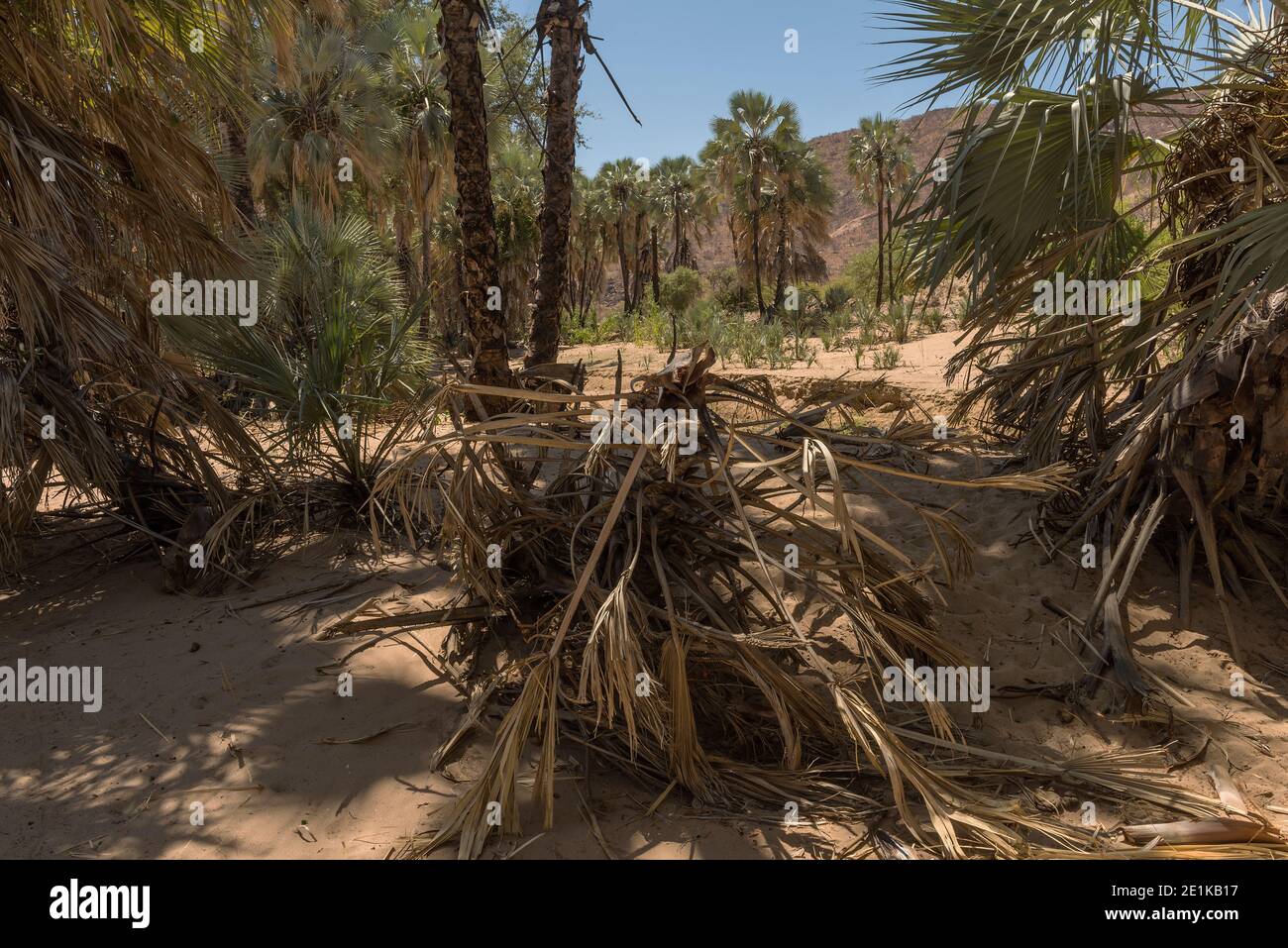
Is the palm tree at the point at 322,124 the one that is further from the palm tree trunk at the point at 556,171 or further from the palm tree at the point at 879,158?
the palm tree at the point at 879,158

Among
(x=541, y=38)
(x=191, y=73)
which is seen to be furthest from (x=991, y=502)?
(x=191, y=73)

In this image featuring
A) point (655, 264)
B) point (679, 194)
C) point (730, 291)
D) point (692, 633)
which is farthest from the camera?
point (679, 194)

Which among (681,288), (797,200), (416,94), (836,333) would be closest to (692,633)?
(836,333)

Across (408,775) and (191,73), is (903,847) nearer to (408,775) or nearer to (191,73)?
(408,775)

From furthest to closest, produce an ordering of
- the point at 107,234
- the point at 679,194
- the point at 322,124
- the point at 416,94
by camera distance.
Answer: the point at 679,194
the point at 416,94
the point at 322,124
the point at 107,234

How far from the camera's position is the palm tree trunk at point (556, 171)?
6.97 meters

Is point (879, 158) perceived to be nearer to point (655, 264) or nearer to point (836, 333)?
point (655, 264)

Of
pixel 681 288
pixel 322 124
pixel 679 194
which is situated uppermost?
pixel 679 194

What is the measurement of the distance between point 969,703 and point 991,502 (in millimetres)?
2039

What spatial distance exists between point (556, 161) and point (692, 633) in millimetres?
5096

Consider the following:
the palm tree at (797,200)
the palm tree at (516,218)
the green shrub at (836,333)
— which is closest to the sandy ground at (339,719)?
the green shrub at (836,333)

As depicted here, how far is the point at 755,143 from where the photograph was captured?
2995 centimetres

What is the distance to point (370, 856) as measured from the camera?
2727 mm

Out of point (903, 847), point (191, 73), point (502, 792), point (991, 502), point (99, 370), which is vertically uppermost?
point (191, 73)
